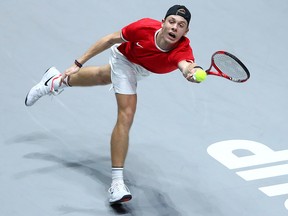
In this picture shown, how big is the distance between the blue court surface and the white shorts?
776 millimetres

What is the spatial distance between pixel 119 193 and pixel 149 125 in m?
1.37

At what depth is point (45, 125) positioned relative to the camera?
6875 mm

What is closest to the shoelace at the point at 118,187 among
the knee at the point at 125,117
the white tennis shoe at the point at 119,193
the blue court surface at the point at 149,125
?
the white tennis shoe at the point at 119,193

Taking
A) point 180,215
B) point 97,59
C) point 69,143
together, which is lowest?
point 180,215

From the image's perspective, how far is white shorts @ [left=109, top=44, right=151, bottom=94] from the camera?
6078 millimetres

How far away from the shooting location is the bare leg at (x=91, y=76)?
6.41 metres

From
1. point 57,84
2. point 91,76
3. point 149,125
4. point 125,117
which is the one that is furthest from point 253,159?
point 57,84

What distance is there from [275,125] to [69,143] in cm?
195

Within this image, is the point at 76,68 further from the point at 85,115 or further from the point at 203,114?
the point at 203,114

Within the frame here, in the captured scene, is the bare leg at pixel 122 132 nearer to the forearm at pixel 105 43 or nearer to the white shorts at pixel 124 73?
the white shorts at pixel 124 73

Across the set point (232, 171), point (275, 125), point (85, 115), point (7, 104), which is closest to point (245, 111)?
point (275, 125)

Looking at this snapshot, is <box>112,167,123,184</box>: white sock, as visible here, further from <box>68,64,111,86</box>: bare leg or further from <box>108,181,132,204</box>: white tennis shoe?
<box>68,64,111,86</box>: bare leg

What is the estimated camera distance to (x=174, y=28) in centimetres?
575

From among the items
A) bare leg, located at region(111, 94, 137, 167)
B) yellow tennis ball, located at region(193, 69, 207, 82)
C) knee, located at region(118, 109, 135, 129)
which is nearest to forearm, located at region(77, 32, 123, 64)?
bare leg, located at region(111, 94, 137, 167)
